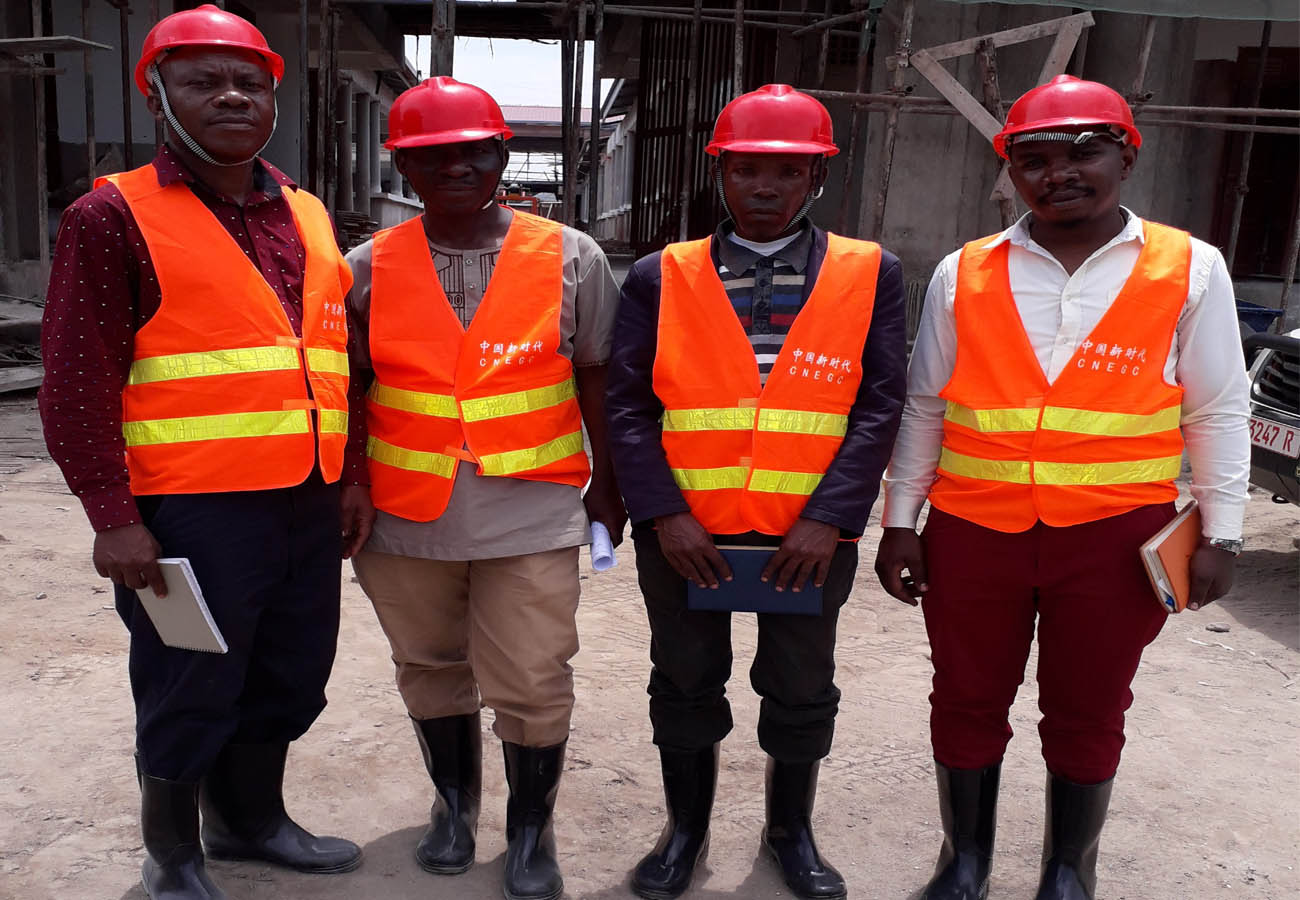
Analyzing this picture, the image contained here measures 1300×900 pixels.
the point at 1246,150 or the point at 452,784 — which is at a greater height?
the point at 1246,150

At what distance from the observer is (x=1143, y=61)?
784cm

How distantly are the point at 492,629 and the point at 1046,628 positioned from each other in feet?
4.21

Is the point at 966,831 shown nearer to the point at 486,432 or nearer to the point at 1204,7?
the point at 486,432

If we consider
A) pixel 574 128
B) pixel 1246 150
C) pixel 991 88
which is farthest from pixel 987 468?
pixel 1246 150

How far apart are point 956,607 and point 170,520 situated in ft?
5.69

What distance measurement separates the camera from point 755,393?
2.57m

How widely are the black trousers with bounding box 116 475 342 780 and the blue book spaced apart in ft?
2.93

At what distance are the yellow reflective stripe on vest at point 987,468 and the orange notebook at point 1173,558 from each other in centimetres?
29

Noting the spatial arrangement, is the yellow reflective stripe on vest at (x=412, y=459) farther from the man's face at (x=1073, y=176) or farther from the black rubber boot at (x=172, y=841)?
the man's face at (x=1073, y=176)

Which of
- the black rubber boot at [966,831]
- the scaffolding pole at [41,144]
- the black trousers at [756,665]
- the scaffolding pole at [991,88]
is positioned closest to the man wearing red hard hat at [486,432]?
the black trousers at [756,665]

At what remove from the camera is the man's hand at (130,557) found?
7.61 ft

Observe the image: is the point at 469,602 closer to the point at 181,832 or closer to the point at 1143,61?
the point at 181,832

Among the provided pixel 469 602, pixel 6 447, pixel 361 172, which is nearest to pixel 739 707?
pixel 469 602

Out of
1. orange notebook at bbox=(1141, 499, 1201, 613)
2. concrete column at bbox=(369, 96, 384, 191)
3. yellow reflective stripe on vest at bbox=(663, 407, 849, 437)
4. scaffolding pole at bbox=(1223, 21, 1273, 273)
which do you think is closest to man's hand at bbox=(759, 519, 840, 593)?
yellow reflective stripe on vest at bbox=(663, 407, 849, 437)
